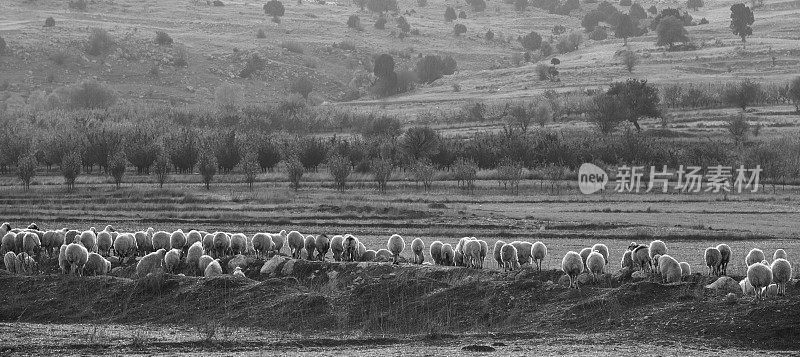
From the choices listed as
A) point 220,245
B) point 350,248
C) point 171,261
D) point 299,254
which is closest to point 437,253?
point 350,248

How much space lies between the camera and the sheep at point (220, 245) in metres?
31.0

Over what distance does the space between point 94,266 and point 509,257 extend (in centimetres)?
1162

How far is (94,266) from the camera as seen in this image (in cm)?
2759

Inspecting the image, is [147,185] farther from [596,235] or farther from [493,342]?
[493,342]

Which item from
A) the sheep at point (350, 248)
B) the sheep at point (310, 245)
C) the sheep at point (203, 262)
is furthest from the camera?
the sheep at point (310, 245)

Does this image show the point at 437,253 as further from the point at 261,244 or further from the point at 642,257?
the point at 642,257

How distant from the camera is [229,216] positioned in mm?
49312

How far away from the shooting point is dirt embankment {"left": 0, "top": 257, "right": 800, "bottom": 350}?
2058 centimetres

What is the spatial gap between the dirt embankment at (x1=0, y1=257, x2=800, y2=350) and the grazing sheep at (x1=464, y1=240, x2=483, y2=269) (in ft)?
11.9

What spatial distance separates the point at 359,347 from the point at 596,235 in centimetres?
2431

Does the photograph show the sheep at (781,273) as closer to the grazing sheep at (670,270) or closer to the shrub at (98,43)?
the grazing sheep at (670,270)

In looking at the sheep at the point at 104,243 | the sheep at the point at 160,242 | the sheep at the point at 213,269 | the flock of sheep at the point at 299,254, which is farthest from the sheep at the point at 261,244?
the sheep at the point at 213,269

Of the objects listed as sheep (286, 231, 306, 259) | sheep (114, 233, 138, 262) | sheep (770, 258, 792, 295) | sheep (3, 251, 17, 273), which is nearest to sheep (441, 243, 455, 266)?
sheep (286, 231, 306, 259)

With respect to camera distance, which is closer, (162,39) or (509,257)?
(509,257)
